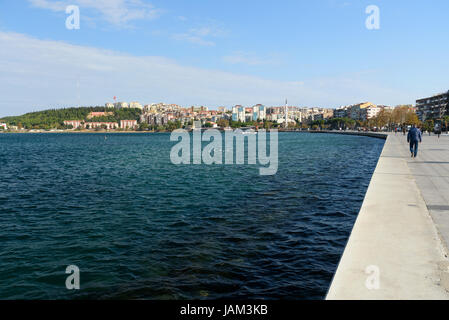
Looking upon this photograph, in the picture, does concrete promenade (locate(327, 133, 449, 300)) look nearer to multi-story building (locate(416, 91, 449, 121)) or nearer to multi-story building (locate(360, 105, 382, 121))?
multi-story building (locate(416, 91, 449, 121))

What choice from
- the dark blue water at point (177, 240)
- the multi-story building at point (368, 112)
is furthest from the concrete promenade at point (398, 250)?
the multi-story building at point (368, 112)

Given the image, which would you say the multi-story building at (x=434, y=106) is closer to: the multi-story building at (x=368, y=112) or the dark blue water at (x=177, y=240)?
the multi-story building at (x=368, y=112)

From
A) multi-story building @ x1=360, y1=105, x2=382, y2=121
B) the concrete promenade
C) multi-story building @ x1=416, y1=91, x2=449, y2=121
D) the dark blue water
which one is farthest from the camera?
multi-story building @ x1=360, y1=105, x2=382, y2=121

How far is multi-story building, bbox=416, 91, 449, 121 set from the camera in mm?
130125

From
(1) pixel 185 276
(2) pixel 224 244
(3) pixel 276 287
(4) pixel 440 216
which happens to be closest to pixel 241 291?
(3) pixel 276 287

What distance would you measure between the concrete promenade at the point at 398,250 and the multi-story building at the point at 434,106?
143 metres

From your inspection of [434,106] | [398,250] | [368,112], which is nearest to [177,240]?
[398,250]

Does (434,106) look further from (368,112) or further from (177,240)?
(177,240)

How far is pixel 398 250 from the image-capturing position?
184 inches

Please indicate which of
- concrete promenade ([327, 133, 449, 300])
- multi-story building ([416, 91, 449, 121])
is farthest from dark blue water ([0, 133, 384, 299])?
multi-story building ([416, 91, 449, 121])

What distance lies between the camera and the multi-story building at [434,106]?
130125 mm

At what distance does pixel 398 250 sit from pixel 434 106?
162 metres

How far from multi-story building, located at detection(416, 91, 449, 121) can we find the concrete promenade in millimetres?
142753

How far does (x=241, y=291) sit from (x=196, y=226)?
13.1 feet
